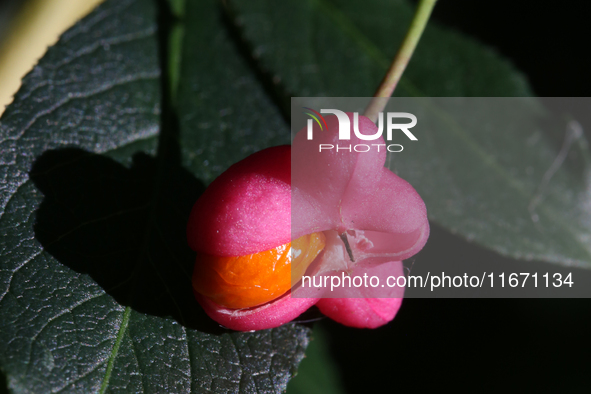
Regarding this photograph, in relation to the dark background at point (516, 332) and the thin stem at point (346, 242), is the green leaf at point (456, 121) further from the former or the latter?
the thin stem at point (346, 242)

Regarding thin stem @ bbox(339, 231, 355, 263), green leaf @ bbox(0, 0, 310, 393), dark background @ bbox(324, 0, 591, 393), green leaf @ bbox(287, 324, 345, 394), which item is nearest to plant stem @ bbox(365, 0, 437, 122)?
thin stem @ bbox(339, 231, 355, 263)

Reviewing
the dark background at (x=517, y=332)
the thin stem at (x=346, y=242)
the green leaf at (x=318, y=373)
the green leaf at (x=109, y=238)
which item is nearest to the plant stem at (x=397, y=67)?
the thin stem at (x=346, y=242)

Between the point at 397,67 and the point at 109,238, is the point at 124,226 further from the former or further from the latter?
the point at 397,67

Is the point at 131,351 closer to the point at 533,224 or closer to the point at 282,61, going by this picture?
the point at 282,61

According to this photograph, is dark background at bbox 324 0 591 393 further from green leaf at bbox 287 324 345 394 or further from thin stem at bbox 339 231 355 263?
thin stem at bbox 339 231 355 263

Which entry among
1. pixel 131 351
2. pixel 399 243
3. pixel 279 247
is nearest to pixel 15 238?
pixel 131 351
